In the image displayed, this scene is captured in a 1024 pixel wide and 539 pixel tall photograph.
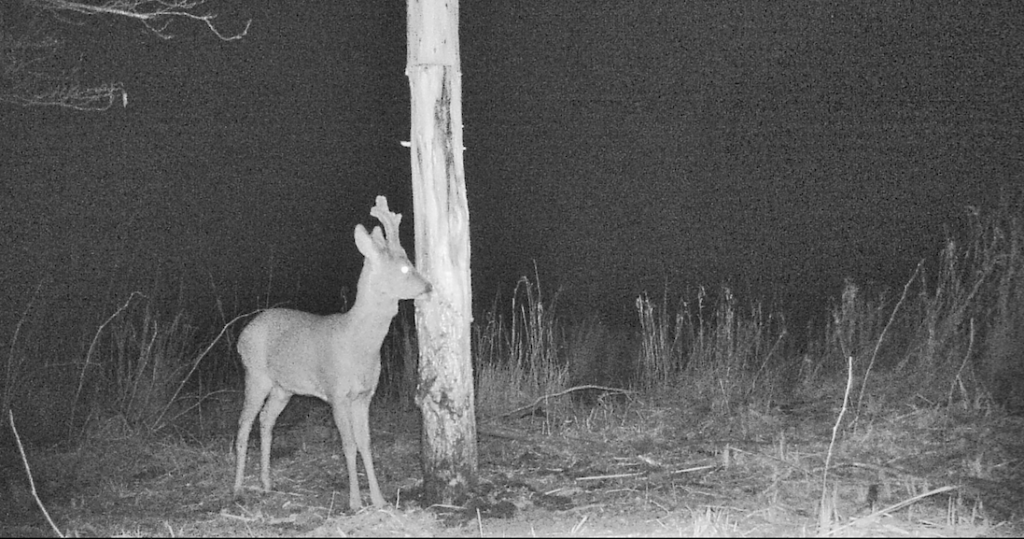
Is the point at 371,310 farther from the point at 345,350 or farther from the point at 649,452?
the point at 649,452

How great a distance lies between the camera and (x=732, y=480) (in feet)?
21.9

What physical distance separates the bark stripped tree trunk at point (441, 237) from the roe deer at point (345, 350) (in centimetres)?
18

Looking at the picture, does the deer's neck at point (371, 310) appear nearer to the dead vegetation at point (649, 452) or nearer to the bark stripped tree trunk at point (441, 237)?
the bark stripped tree trunk at point (441, 237)

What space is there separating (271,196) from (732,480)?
13558 mm

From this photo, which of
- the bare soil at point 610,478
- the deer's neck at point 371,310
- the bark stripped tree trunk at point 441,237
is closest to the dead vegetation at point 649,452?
the bare soil at point 610,478

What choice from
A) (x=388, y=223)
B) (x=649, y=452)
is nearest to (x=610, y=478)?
(x=649, y=452)

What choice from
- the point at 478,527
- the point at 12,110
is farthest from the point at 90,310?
the point at 478,527

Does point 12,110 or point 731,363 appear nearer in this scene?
point 731,363

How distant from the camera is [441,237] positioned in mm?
6078

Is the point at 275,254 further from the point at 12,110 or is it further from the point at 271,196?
the point at 12,110

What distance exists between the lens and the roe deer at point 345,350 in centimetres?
601

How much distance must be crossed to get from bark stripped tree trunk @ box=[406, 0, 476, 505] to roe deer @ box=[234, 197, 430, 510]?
0.60ft

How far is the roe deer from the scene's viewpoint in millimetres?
6014

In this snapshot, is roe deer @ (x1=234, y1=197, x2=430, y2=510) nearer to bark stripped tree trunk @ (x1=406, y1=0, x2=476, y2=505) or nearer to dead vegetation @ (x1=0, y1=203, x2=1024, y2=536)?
bark stripped tree trunk @ (x1=406, y1=0, x2=476, y2=505)
